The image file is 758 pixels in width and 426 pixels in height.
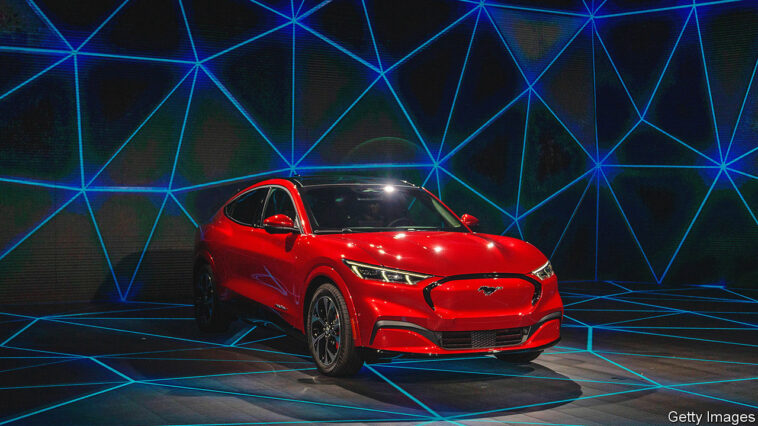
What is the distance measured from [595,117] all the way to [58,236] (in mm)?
8606

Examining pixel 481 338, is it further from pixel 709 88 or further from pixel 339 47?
pixel 709 88

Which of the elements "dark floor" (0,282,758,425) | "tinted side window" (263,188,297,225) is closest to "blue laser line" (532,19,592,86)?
"dark floor" (0,282,758,425)

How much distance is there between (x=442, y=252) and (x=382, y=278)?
53 centimetres

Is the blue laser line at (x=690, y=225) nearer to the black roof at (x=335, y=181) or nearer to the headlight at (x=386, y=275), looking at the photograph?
the black roof at (x=335, y=181)

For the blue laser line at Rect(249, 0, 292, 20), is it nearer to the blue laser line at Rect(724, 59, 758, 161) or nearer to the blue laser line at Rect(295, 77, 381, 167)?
the blue laser line at Rect(295, 77, 381, 167)

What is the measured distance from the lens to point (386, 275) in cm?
586

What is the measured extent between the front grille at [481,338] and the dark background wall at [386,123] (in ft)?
21.0

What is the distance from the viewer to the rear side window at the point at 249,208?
7680 millimetres

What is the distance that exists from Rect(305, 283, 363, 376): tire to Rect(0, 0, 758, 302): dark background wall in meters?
5.35

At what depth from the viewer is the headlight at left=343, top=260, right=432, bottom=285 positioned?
5820 mm

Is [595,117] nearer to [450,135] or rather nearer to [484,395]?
[450,135]

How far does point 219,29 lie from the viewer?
1138 cm

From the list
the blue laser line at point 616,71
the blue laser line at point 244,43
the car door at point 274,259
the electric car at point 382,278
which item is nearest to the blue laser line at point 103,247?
the blue laser line at point 244,43

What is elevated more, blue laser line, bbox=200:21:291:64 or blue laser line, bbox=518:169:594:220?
blue laser line, bbox=200:21:291:64
